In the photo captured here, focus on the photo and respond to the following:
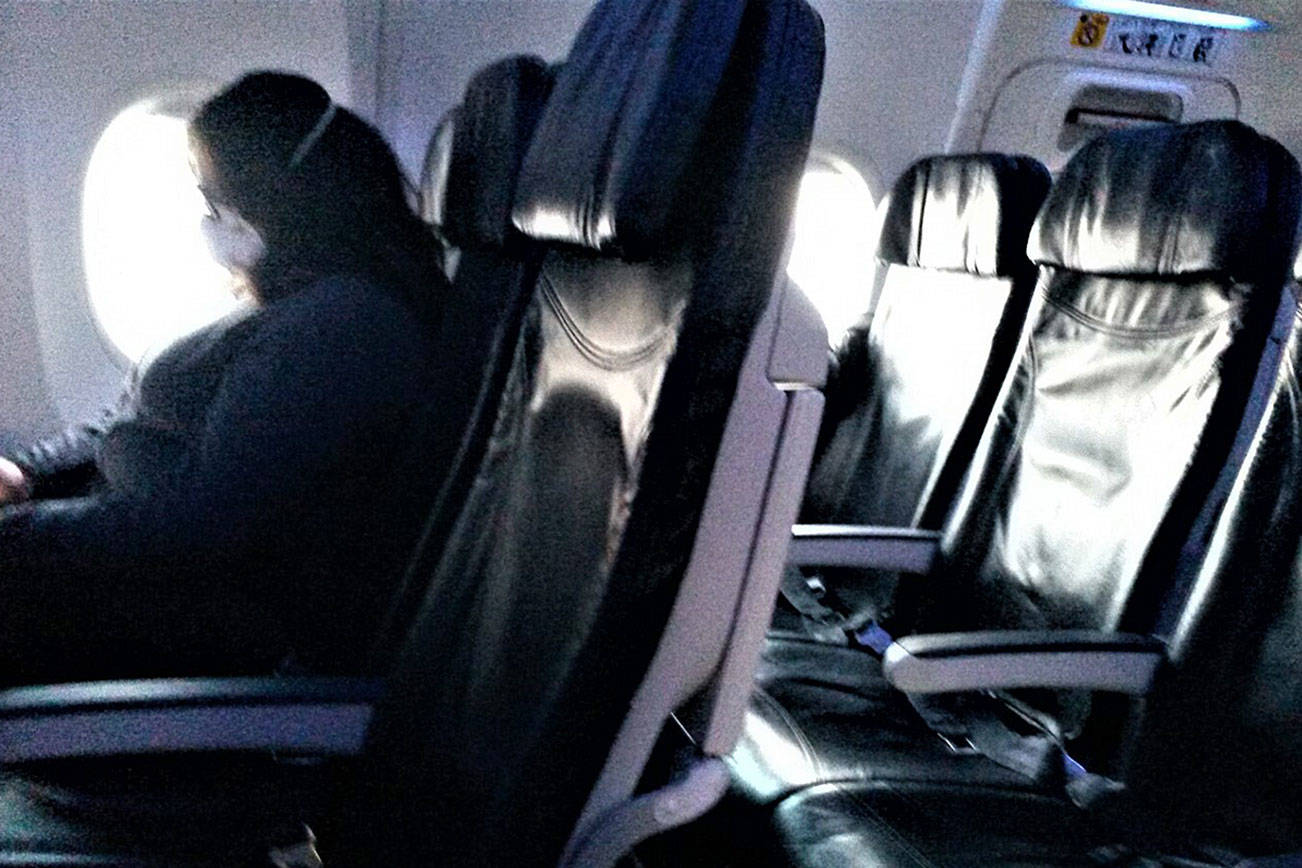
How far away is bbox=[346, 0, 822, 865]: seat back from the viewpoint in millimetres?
766

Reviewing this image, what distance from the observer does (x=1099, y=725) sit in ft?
4.91

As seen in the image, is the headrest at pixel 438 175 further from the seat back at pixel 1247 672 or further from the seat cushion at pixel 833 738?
the seat back at pixel 1247 672

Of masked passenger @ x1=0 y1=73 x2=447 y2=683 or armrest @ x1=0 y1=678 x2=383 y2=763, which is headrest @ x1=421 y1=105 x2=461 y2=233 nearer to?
masked passenger @ x1=0 y1=73 x2=447 y2=683

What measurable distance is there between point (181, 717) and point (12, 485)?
3.36 feet

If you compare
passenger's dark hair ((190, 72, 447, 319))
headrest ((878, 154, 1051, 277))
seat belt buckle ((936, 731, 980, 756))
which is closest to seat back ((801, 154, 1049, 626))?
headrest ((878, 154, 1051, 277))

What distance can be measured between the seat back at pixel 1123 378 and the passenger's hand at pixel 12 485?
5.00ft

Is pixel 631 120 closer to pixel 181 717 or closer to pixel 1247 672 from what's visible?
pixel 181 717

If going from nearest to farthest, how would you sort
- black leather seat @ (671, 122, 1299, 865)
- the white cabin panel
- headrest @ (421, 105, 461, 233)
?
black leather seat @ (671, 122, 1299, 865)
headrest @ (421, 105, 461, 233)
the white cabin panel

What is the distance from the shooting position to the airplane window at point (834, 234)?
9.44 ft

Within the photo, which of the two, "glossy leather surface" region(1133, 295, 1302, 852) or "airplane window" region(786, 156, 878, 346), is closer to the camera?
"glossy leather surface" region(1133, 295, 1302, 852)

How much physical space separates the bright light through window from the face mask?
0.74 metres

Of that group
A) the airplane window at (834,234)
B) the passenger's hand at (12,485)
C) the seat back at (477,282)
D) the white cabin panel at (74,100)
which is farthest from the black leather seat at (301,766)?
the airplane window at (834,234)

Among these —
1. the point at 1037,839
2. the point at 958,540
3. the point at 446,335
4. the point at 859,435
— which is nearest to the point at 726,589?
the point at 1037,839

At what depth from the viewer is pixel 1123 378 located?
160cm
